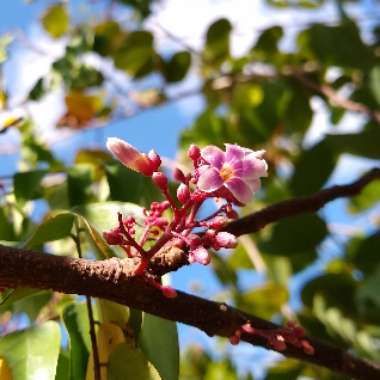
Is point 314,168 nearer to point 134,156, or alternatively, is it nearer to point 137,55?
point 137,55

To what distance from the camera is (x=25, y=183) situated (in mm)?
1203

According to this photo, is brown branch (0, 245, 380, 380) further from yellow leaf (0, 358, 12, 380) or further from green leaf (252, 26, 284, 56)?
green leaf (252, 26, 284, 56)

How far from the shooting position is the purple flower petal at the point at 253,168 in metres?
0.74

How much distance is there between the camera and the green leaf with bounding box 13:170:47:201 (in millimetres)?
1193

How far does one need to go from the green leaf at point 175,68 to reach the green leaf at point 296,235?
0.76m

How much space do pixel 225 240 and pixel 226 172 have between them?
76 millimetres

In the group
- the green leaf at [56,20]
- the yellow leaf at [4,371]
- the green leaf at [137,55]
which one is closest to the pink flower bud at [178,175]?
the yellow leaf at [4,371]

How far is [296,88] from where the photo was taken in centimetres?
205

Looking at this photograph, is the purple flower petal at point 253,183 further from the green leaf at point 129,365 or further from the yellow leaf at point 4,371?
the yellow leaf at point 4,371

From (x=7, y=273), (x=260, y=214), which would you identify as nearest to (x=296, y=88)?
(x=260, y=214)

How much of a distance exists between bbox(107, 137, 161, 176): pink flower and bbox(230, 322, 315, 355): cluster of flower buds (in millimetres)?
218

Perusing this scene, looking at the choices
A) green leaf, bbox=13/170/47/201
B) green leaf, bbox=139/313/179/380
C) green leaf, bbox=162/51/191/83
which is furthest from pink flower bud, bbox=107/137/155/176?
green leaf, bbox=162/51/191/83

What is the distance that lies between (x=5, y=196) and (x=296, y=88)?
1078 mm

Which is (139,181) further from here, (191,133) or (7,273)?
(191,133)
